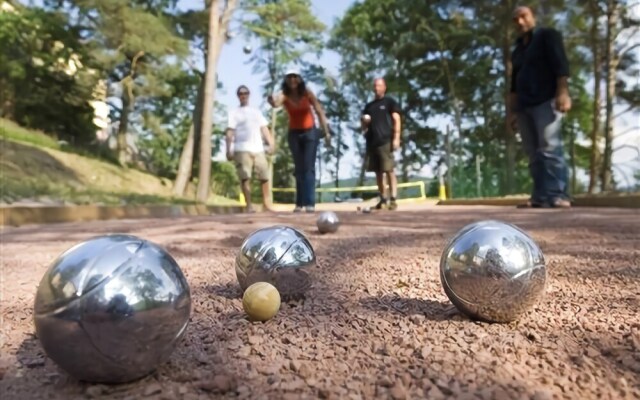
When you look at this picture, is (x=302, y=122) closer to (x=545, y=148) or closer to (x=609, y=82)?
(x=545, y=148)

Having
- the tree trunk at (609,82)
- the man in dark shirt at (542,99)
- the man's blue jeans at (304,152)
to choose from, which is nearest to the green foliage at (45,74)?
the man's blue jeans at (304,152)

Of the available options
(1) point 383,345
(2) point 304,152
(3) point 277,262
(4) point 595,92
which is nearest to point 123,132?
(4) point 595,92

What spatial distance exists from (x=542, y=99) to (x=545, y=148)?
0.55 metres

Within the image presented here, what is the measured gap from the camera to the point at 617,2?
13.0m

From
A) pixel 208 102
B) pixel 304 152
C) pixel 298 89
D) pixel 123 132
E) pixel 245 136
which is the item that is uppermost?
pixel 123 132

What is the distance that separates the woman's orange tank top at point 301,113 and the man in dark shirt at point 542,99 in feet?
8.75

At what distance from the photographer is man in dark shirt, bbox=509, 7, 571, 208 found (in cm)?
626

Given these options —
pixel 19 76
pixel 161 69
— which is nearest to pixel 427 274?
pixel 19 76

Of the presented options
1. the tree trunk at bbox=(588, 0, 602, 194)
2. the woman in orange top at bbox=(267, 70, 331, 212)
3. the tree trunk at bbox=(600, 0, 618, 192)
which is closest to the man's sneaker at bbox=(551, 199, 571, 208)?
the woman in orange top at bbox=(267, 70, 331, 212)

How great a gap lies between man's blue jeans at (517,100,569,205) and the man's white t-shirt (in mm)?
3628

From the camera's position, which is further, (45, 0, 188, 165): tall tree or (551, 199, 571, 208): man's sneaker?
(45, 0, 188, 165): tall tree

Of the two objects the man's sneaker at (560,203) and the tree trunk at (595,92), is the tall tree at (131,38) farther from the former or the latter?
the man's sneaker at (560,203)

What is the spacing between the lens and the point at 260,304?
1931mm

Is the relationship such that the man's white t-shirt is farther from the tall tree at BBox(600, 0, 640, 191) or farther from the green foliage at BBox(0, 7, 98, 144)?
the green foliage at BBox(0, 7, 98, 144)
